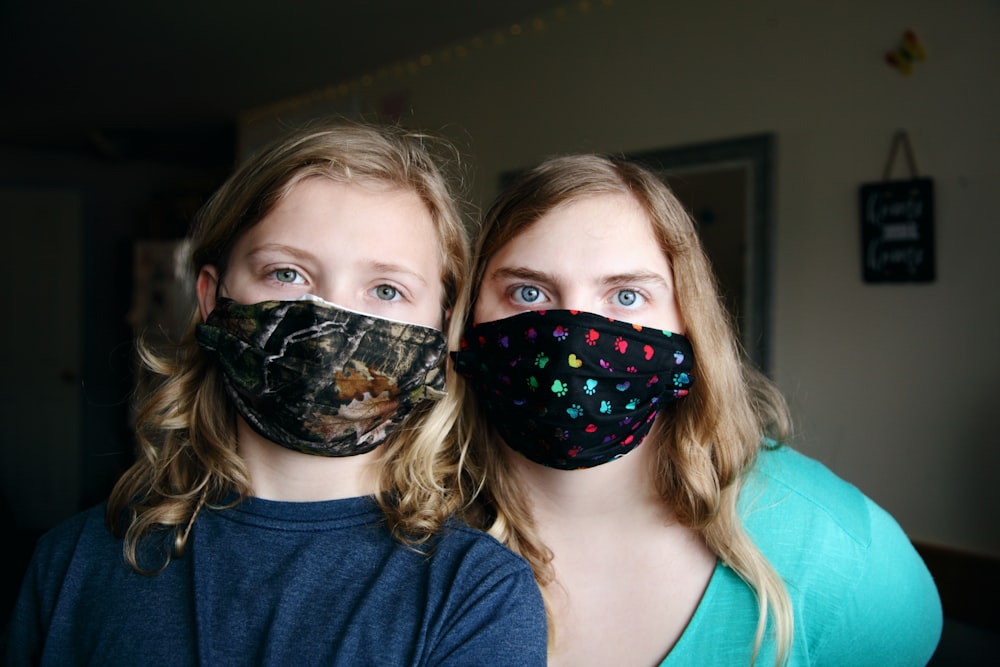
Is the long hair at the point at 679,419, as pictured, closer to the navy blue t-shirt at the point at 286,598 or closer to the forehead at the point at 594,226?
the forehead at the point at 594,226

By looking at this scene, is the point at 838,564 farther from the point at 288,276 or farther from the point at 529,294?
the point at 288,276

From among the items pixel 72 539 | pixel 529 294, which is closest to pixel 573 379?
pixel 529 294

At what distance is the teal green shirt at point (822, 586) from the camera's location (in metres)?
1.14

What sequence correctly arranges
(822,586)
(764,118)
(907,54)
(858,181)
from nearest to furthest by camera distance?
(822,586)
(907,54)
(858,181)
(764,118)

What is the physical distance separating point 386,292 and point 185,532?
0.47 meters

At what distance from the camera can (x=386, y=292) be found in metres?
1.09

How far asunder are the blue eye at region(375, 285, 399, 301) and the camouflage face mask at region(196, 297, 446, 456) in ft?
0.18

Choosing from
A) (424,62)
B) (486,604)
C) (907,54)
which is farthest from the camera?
(424,62)

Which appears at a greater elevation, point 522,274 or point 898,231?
point 898,231

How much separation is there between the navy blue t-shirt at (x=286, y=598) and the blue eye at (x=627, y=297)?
42cm

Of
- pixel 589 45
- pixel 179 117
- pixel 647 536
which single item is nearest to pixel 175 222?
pixel 179 117

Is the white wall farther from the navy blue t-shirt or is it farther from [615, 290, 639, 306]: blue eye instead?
the navy blue t-shirt

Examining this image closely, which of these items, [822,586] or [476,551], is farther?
[822,586]

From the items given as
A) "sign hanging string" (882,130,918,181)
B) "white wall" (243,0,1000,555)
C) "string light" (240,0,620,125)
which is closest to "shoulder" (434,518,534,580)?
"white wall" (243,0,1000,555)
